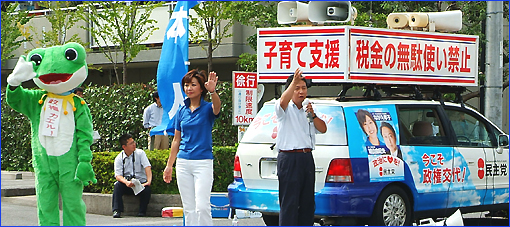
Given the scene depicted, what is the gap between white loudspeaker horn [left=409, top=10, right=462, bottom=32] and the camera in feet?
30.2

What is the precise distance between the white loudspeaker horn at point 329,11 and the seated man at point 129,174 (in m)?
3.58

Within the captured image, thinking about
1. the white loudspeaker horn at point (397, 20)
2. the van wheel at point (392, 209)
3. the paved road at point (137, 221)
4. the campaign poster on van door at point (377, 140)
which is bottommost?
the paved road at point (137, 221)

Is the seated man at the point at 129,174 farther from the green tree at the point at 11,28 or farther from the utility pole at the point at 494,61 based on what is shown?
the green tree at the point at 11,28

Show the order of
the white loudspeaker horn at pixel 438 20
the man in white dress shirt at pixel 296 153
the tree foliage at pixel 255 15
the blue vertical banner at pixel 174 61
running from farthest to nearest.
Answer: the tree foliage at pixel 255 15, the blue vertical banner at pixel 174 61, the white loudspeaker horn at pixel 438 20, the man in white dress shirt at pixel 296 153

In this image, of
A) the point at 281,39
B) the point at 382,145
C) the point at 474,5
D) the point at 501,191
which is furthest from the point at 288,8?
the point at 474,5

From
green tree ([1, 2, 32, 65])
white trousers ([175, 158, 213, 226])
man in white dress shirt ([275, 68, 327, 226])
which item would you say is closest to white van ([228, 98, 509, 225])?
man in white dress shirt ([275, 68, 327, 226])

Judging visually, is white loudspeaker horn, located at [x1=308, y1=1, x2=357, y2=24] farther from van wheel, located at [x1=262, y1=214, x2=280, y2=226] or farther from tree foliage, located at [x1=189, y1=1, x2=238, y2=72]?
tree foliage, located at [x1=189, y1=1, x2=238, y2=72]

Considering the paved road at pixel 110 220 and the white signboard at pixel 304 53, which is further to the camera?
the paved road at pixel 110 220

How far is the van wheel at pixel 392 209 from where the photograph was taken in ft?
27.0

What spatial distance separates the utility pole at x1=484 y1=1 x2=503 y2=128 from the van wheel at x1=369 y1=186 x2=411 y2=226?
155 inches

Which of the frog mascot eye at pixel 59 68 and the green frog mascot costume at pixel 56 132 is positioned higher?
the frog mascot eye at pixel 59 68

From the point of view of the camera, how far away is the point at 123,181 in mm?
10844

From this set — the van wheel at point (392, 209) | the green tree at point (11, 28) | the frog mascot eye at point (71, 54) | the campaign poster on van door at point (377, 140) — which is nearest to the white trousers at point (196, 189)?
the frog mascot eye at point (71, 54)

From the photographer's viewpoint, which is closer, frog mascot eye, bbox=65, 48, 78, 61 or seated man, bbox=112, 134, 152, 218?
frog mascot eye, bbox=65, 48, 78, 61
